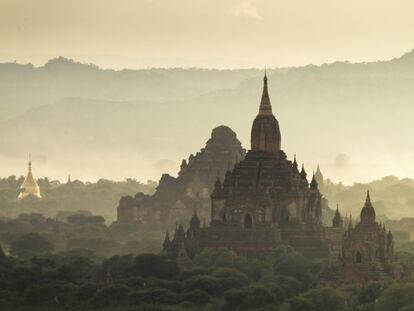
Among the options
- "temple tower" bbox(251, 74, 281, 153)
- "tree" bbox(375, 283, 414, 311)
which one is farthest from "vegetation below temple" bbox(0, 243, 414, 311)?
"temple tower" bbox(251, 74, 281, 153)

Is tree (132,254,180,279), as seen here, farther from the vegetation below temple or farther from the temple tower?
the temple tower

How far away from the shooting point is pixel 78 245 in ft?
521

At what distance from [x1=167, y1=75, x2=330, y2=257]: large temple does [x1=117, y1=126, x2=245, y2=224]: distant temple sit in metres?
30.4

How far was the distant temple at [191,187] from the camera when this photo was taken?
170500 mm

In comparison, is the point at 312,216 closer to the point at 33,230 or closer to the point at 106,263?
the point at 106,263

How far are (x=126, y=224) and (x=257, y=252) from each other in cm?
4534

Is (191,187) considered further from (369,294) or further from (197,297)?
(369,294)

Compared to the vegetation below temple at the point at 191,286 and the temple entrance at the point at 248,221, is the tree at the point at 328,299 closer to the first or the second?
the vegetation below temple at the point at 191,286

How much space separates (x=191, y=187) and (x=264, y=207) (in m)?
39.6

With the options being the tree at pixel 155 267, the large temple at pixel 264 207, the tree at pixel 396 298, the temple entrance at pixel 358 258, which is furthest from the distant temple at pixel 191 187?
the tree at pixel 396 298

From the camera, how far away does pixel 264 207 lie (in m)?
132

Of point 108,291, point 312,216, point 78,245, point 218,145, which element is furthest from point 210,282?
point 218,145

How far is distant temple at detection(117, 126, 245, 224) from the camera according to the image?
559 feet

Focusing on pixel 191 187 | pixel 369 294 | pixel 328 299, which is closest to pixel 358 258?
pixel 369 294
